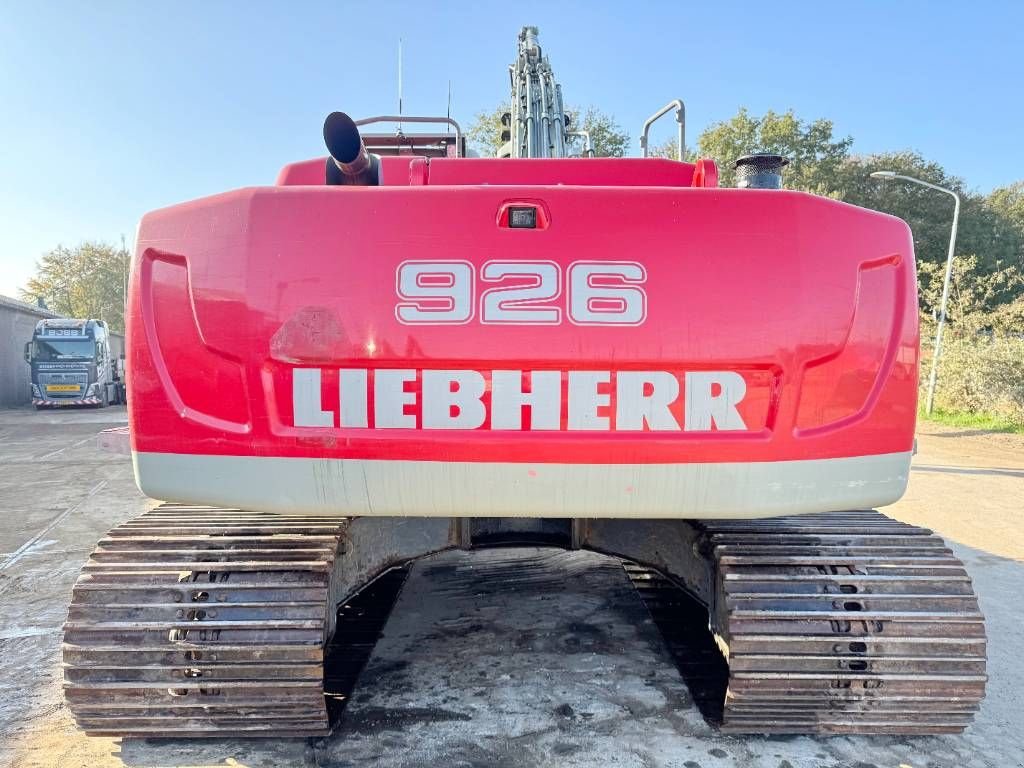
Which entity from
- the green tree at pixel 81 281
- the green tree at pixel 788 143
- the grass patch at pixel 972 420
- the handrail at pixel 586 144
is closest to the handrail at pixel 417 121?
the handrail at pixel 586 144

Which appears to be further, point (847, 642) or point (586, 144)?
point (586, 144)

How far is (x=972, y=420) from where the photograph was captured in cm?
1518

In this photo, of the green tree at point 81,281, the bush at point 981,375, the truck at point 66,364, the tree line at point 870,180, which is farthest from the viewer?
the green tree at point 81,281

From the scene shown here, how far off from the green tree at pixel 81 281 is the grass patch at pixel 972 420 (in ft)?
159

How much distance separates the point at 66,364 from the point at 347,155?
78.9ft

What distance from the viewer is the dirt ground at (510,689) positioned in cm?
241

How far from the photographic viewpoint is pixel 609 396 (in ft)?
6.26

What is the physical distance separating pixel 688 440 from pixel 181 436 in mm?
1488

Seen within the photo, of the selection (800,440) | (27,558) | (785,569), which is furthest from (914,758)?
(27,558)

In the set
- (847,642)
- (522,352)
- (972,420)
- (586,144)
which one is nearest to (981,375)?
(972,420)

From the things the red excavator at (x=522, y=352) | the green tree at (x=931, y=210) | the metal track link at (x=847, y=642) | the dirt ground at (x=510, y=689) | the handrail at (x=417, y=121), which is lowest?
the dirt ground at (x=510, y=689)

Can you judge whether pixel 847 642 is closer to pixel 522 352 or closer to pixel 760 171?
pixel 522 352

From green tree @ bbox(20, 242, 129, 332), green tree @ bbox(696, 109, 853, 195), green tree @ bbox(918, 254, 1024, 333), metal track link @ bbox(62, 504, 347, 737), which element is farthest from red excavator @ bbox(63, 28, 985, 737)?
green tree @ bbox(20, 242, 129, 332)

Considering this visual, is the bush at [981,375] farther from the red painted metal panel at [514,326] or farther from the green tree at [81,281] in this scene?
the green tree at [81,281]
